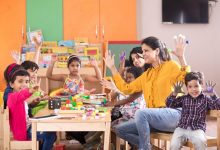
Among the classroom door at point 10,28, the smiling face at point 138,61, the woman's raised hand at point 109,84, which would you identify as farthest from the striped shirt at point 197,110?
the classroom door at point 10,28

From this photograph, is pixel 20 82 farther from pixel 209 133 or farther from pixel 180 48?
pixel 209 133

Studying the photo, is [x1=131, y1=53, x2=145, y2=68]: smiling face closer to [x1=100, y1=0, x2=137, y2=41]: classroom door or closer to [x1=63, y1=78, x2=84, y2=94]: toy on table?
[x1=63, y1=78, x2=84, y2=94]: toy on table

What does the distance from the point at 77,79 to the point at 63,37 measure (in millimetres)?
1814

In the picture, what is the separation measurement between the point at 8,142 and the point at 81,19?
3663 mm

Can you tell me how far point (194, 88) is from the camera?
2867 mm

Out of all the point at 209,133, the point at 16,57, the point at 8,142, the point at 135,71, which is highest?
the point at 16,57

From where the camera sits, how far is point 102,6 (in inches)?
247

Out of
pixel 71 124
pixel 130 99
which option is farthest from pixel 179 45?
pixel 71 124

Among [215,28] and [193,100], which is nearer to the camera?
[193,100]

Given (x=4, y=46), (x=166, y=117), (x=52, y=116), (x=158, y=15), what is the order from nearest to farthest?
1. (x=52, y=116)
2. (x=166, y=117)
3. (x=4, y=46)
4. (x=158, y=15)

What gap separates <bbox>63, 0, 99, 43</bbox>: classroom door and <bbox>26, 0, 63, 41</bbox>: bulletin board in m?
0.09

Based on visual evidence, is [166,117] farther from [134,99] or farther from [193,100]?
[134,99]

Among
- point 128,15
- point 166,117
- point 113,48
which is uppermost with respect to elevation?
point 128,15

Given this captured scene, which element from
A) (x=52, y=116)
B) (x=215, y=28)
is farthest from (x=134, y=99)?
(x=215, y=28)
